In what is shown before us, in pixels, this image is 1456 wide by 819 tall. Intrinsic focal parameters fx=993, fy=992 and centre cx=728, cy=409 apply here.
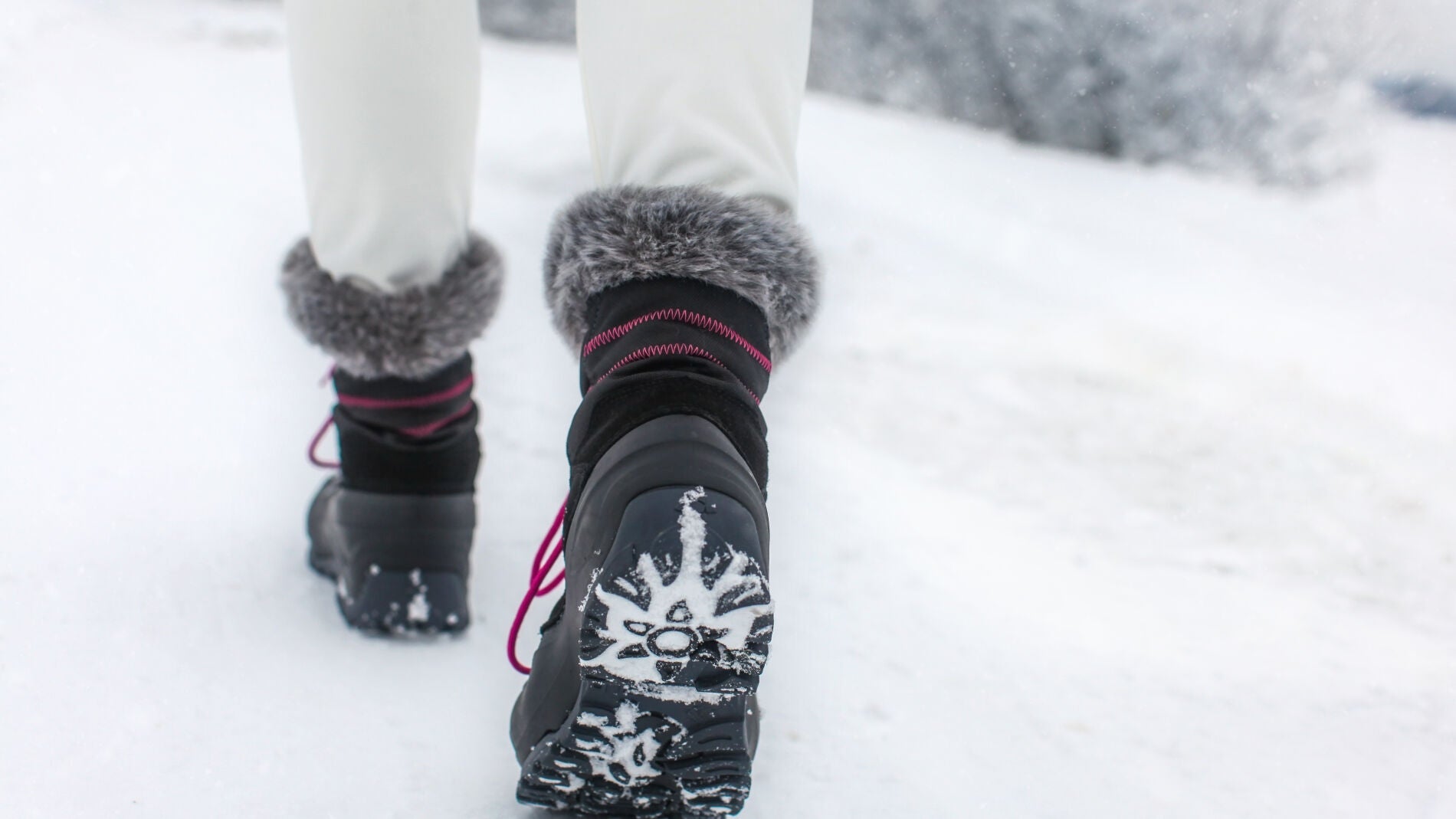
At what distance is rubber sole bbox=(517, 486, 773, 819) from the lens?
18.9 inches

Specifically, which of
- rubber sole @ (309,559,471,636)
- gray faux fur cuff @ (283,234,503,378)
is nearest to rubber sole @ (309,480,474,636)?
rubber sole @ (309,559,471,636)

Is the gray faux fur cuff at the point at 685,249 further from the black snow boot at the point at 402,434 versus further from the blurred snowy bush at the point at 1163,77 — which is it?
the blurred snowy bush at the point at 1163,77

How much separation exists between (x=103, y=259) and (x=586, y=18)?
48.8 inches

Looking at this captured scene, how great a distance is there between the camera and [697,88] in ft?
1.86

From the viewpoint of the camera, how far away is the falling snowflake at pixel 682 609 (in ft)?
1.57

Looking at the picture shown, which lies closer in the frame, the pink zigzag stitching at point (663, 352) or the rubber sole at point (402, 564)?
the pink zigzag stitching at point (663, 352)

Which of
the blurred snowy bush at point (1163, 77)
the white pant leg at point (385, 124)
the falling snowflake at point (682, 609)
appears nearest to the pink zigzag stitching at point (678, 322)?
the falling snowflake at point (682, 609)

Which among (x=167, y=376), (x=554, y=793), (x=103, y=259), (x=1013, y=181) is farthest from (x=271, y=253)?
(x=1013, y=181)

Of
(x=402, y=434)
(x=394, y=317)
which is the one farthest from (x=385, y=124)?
(x=402, y=434)

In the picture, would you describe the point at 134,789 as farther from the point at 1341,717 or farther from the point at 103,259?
the point at 103,259

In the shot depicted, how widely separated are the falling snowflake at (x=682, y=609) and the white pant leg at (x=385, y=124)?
0.39m

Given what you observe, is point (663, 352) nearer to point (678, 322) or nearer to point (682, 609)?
point (678, 322)

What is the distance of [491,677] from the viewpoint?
2.50 feet

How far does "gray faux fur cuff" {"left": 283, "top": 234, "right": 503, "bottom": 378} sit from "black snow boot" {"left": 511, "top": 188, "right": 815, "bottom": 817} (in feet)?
0.63
